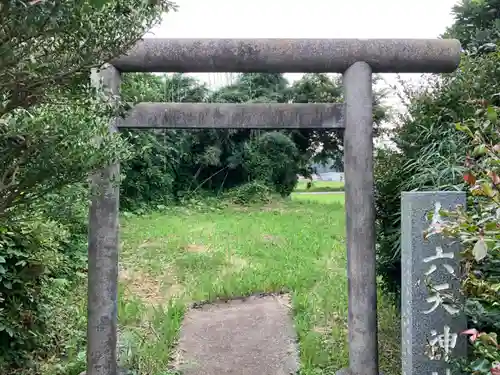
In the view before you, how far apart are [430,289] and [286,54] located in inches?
63.0

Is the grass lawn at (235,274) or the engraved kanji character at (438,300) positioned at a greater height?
the engraved kanji character at (438,300)

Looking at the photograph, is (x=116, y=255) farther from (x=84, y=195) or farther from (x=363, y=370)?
(x=363, y=370)

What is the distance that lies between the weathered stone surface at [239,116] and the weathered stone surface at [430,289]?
0.90 m

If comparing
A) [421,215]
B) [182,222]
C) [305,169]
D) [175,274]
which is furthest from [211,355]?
[305,169]

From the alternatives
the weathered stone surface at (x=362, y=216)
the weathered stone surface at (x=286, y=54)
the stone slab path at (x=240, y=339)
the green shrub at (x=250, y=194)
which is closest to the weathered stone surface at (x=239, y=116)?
the weathered stone surface at (x=362, y=216)

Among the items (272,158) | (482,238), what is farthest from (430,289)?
(272,158)

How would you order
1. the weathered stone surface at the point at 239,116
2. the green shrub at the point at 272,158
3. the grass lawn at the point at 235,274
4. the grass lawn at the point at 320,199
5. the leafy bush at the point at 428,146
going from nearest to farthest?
1. the leafy bush at the point at 428,146
2. the weathered stone surface at the point at 239,116
3. the grass lawn at the point at 235,274
4. the green shrub at the point at 272,158
5. the grass lawn at the point at 320,199

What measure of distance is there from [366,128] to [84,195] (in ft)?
5.59

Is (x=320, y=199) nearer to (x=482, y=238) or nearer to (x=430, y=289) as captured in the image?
(x=430, y=289)

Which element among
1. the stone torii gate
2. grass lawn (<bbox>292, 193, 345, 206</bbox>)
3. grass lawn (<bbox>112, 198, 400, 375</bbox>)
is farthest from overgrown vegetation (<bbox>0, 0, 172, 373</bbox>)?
grass lawn (<bbox>292, 193, 345, 206</bbox>)

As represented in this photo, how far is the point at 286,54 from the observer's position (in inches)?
115

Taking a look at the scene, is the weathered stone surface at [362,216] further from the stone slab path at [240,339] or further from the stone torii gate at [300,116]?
the stone slab path at [240,339]

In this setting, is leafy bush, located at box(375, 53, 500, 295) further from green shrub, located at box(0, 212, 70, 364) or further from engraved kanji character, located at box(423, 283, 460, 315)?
green shrub, located at box(0, 212, 70, 364)

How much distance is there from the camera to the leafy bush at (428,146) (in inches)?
112
